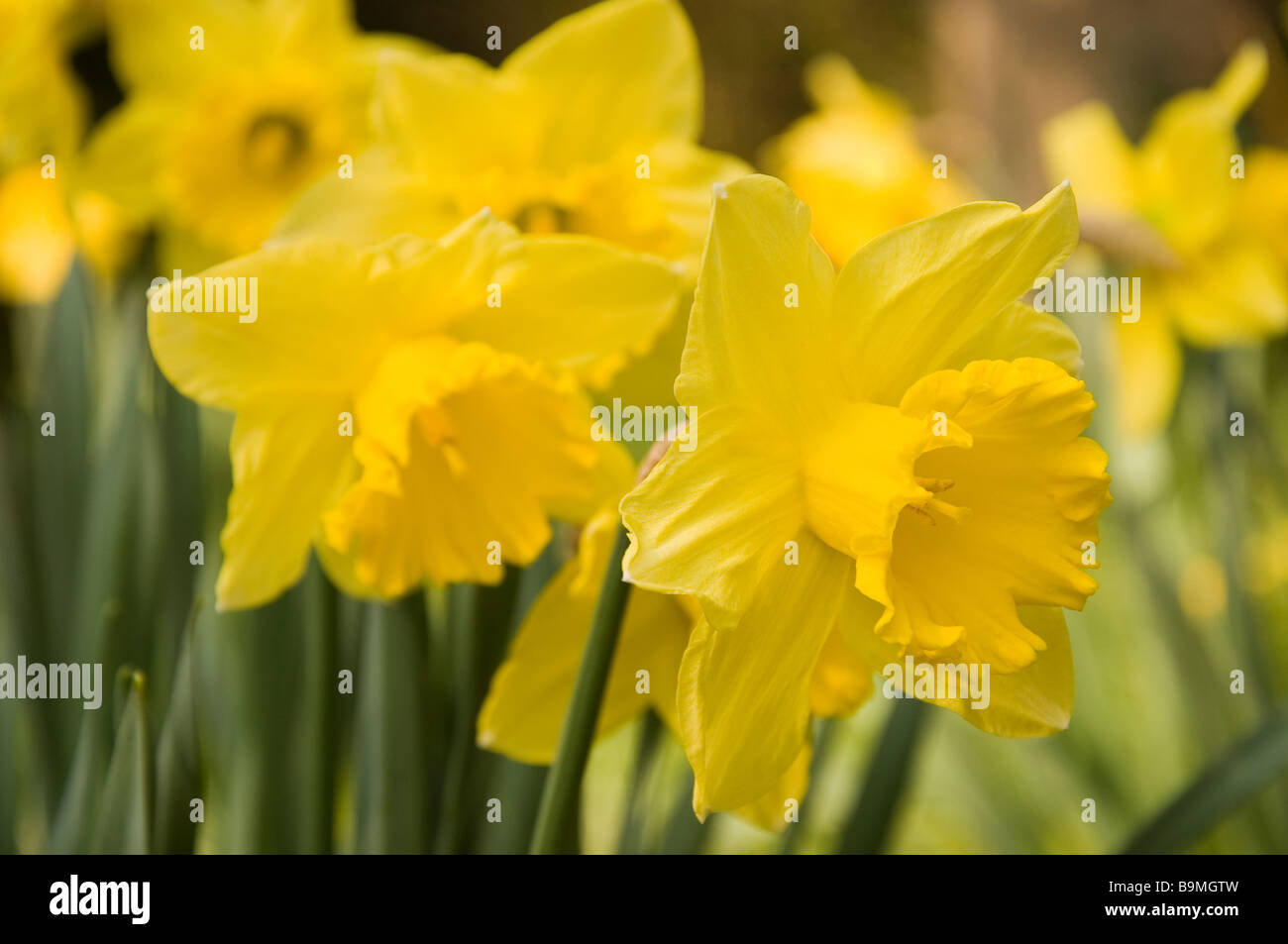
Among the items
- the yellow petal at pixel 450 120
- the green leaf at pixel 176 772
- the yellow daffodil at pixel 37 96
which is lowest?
the green leaf at pixel 176 772

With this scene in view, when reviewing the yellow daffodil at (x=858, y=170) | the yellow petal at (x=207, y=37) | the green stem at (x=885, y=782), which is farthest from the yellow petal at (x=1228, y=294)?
the yellow petal at (x=207, y=37)

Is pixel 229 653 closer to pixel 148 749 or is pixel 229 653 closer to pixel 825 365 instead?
pixel 148 749

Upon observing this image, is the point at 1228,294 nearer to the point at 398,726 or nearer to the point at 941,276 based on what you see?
the point at 941,276

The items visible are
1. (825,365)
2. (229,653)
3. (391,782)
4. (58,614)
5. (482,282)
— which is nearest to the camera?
(825,365)

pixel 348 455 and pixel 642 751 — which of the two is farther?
pixel 642 751

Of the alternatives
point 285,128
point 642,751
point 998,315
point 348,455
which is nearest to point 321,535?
point 348,455

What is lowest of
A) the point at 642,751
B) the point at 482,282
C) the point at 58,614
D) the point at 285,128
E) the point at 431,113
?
the point at 642,751

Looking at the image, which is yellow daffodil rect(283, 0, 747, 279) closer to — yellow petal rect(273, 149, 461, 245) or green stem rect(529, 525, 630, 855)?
yellow petal rect(273, 149, 461, 245)

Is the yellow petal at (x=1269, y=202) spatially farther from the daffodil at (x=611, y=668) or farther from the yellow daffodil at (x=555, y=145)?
the daffodil at (x=611, y=668)
